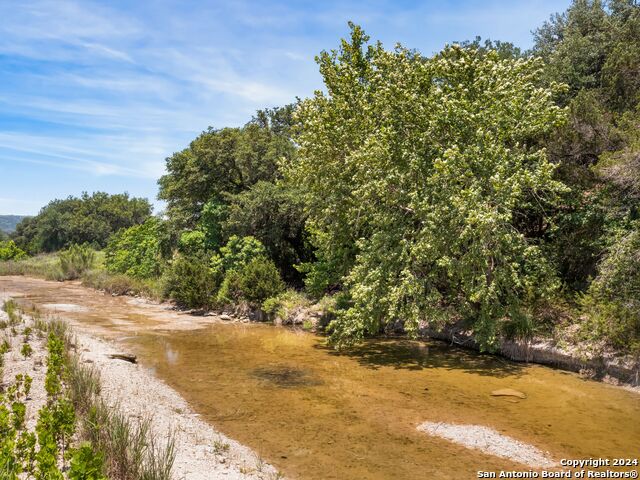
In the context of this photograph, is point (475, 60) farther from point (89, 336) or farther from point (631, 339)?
point (89, 336)

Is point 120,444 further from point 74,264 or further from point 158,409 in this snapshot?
point 74,264

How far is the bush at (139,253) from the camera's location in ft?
129

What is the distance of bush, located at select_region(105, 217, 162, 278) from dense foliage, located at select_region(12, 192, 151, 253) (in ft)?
107

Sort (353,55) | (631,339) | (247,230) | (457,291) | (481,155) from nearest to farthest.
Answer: (631,339) → (481,155) → (457,291) → (353,55) → (247,230)

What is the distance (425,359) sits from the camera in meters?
17.5

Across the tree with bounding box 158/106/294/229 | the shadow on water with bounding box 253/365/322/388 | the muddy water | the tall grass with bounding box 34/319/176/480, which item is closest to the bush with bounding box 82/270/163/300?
the tree with bounding box 158/106/294/229

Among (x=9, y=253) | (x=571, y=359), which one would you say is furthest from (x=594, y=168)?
(x=9, y=253)

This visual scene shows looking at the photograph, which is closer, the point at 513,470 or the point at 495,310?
the point at 513,470

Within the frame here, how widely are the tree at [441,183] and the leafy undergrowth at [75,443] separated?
9830 millimetres

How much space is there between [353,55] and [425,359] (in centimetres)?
1430

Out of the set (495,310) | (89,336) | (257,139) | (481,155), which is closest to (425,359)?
(495,310)

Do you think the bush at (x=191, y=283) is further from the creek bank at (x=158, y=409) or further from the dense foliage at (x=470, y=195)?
the creek bank at (x=158, y=409)

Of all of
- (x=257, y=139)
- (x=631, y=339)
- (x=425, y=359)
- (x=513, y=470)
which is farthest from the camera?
(x=257, y=139)

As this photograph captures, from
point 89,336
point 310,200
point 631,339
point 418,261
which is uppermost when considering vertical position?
point 310,200
